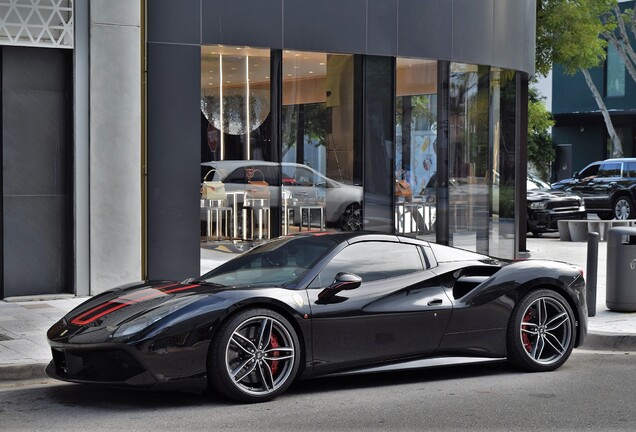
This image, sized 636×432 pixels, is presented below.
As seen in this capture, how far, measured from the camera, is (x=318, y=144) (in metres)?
15.0

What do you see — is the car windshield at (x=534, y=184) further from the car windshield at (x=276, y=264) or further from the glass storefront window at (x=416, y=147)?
the car windshield at (x=276, y=264)

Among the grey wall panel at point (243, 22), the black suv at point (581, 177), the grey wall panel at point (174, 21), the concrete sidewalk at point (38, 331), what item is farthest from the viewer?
the black suv at point (581, 177)

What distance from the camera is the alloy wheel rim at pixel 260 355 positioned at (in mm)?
7273

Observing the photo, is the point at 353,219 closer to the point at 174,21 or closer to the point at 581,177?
the point at 174,21

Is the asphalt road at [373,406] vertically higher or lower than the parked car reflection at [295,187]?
lower

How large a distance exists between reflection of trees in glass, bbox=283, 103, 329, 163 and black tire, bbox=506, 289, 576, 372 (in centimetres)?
660

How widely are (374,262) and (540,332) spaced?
158 centimetres

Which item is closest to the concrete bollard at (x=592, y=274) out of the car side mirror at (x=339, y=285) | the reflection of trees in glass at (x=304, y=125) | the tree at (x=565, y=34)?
the reflection of trees in glass at (x=304, y=125)

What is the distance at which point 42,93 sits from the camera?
1303cm

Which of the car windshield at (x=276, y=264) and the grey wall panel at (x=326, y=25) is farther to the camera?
the grey wall panel at (x=326, y=25)

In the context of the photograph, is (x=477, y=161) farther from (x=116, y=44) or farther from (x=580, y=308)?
(x=580, y=308)

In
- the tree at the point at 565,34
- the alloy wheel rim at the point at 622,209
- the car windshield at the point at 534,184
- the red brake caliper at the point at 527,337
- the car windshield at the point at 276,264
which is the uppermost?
the tree at the point at 565,34

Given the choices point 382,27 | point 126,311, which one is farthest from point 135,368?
point 382,27

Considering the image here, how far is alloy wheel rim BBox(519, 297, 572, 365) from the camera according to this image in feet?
28.1
